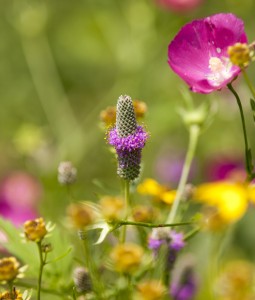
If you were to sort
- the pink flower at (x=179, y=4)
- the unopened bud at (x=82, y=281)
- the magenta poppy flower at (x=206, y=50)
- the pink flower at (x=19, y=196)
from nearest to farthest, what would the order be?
the unopened bud at (x=82, y=281) < the magenta poppy flower at (x=206, y=50) < the pink flower at (x=19, y=196) < the pink flower at (x=179, y=4)

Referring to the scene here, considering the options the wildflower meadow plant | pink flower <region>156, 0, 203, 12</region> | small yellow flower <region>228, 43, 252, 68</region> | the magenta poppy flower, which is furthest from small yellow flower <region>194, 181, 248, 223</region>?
pink flower <region>156, 0, 203, 12</region>

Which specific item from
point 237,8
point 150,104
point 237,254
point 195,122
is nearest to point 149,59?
point 150,104

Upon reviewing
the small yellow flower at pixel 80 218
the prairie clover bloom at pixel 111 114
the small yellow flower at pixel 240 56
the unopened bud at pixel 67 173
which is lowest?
the unopened bud at pixel 67 173

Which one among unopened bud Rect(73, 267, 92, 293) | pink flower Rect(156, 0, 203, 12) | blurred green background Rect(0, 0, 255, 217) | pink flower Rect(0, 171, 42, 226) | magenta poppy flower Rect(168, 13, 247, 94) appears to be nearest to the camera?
unopened bud Rect(73, 267, 92, 293)

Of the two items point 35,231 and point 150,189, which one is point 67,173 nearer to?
point 150,189

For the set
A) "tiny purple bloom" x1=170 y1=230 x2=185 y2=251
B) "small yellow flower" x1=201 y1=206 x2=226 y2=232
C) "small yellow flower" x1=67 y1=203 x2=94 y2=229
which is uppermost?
"small yellow flower" x1=201 y1=206 x2=226 y2=232

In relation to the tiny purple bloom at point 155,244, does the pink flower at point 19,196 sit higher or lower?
lower

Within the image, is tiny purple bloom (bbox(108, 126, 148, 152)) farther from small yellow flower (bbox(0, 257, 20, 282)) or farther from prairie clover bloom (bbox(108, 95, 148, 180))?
small yellow flower (bbox(0, 257, 20, 282))

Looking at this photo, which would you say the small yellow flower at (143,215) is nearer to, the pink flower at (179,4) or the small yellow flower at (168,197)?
the small yellow flower at (168,197)

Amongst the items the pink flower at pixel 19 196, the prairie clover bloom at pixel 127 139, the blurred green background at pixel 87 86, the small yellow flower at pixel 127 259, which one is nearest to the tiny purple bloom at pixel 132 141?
the prairie clover bloom at pixel 127 139
